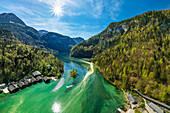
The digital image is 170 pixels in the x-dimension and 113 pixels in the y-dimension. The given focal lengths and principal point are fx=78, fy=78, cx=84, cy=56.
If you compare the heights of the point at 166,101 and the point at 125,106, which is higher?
the point at 166,101

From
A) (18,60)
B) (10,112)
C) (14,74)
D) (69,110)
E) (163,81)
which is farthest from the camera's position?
(18,60)

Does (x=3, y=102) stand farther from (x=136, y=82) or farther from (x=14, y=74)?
(x=136, y=82)

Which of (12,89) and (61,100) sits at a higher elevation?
(12,89)

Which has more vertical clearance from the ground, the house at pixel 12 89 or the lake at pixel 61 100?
the house at pixel 12 89

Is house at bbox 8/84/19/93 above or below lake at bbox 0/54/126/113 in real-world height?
above

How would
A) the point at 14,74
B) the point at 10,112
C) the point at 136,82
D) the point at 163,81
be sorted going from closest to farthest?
the point at 10,112
the point at 163,81
the point at 136,82
the point at 14,74

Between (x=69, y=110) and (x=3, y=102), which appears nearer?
(x=69, y=110)

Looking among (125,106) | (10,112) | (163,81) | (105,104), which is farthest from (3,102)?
(163,81)

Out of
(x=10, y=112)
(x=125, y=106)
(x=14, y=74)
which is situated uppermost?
(x=14, y=74)

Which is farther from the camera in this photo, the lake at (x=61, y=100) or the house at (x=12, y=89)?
the house at (x=12, y=89)

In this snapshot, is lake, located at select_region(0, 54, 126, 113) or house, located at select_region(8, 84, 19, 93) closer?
lake, located at select_region(0, 54, 126, 113)

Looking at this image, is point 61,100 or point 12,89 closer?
point 61,100
